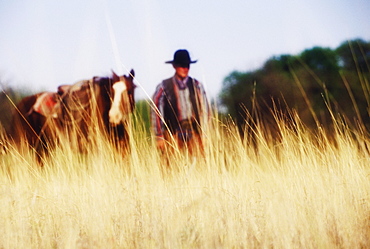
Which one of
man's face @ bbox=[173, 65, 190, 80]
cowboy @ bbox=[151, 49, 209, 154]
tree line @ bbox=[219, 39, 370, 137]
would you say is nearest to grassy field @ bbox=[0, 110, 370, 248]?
cowboy @ bbox=[151, 49, 209, 154]

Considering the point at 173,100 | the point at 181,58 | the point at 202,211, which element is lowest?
the point at 202,211

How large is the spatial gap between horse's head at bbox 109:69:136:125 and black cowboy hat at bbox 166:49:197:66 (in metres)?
0.58

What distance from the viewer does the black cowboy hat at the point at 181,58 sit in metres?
4.07

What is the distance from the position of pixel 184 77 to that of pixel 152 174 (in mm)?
1707

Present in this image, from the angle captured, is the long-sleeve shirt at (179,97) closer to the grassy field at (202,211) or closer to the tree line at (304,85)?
the grassy field at (202,211)

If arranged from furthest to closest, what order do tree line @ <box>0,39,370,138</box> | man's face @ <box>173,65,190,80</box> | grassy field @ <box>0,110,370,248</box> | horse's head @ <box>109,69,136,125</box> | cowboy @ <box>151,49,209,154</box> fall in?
tree line @ <box>0,39,370,138</box> < horse's head @ <box>109,69,136,125</box> < man's face @ <box>173,65,190,80</box> < cowboy @ <box>151,49,209,154</box> < grassy field @ <box>0,110,370,248</box>

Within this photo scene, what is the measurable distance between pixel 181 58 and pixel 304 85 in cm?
761

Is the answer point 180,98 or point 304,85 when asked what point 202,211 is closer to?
point 180,98

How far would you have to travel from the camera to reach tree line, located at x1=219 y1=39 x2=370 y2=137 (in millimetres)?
10266

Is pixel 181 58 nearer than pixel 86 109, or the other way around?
pixel 181 58

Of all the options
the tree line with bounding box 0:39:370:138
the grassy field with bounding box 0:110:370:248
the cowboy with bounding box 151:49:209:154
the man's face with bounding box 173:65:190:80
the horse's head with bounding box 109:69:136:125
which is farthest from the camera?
the tree line with bounding box 0:39:370:138

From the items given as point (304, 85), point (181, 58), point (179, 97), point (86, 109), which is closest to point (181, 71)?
point (181, 58)

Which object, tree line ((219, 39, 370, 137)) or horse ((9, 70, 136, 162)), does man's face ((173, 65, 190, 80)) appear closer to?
horse ((9, 70, 136, 162))

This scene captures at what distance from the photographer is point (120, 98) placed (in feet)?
15.3
